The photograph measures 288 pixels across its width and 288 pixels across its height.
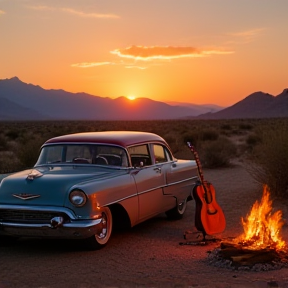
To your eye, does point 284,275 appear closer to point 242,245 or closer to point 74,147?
point 242,245

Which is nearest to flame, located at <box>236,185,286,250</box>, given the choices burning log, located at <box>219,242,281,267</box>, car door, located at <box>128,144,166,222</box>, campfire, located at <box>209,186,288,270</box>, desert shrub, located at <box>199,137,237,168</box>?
campfire, located at <box>209,186,288,270</box>

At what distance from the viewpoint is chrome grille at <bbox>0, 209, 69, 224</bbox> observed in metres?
7.17

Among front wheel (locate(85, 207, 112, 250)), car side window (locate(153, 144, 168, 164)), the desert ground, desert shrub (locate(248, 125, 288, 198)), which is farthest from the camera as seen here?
desert shrub (locate(248, 125, 288, 198))

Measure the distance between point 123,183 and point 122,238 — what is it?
105 centimetres

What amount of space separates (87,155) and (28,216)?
158 centimetres

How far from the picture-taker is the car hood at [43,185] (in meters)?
7.20

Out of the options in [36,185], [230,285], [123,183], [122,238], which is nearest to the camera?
[230,285]

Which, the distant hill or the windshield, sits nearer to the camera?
the windshield

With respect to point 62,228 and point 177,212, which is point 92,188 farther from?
point 177,212

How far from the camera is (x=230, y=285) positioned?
5.83 m

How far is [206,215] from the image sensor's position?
26.1ft

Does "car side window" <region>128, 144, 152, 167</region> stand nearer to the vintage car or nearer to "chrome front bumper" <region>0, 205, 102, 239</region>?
the vintage car

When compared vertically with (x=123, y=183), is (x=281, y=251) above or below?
below

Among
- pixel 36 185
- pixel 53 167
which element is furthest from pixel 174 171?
pixel 36 185
